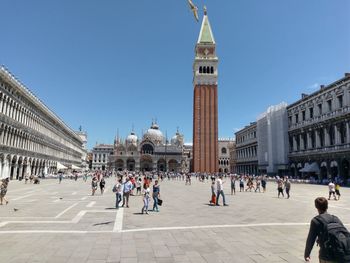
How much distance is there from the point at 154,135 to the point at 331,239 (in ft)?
404

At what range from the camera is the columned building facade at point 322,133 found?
37938 mm

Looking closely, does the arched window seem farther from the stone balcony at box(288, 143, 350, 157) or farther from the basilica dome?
the stone balcony at box(288, 143, 350, 157)

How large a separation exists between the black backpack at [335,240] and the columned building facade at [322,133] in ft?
126

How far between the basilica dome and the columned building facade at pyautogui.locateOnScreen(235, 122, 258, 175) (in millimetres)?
44466

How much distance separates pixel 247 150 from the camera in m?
76.8

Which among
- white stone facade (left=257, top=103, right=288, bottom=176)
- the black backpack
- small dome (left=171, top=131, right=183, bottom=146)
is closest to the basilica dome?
small dome (left=171, top=131, right=183, bottom=146)

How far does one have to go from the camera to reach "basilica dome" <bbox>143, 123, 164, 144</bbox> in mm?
122162

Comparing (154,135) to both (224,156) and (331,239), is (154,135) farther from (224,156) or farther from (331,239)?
(331,239)

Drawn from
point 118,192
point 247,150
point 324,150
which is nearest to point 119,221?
point 118,192

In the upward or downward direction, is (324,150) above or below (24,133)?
below

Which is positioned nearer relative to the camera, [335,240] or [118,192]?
[335,240]

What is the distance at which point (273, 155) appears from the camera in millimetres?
57375

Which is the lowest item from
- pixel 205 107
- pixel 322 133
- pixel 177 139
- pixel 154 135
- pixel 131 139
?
pixel 322 133

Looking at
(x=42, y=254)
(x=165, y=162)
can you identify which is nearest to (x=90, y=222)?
(x=42, y=254)
